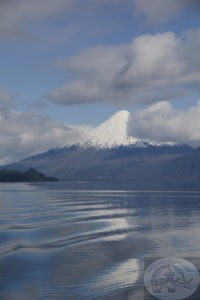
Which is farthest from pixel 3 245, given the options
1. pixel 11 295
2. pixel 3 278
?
pixel 11 295

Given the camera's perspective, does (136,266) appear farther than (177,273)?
Yes

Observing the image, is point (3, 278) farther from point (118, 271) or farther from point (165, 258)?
point (165, 258)

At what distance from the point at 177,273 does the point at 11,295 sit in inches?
608

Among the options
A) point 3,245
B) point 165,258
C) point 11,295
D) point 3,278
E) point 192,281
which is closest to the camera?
point 11,295

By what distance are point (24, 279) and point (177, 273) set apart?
14.3 m

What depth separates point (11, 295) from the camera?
40000 mm

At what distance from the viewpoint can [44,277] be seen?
4666cm

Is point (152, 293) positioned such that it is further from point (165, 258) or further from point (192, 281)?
point (165, 258)

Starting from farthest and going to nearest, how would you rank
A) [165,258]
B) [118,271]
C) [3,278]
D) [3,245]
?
[3,245] → [165,258] → [118,271] → [3,278]

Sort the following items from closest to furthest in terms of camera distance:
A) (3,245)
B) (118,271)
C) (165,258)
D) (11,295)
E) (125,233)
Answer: (11,295)
(118,271)
(165,258)
(3,245)
(125,233)

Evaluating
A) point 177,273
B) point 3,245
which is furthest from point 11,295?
point 3,245

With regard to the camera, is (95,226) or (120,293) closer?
(120,293)

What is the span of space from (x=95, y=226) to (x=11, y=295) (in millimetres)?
50272

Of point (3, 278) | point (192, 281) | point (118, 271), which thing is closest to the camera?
point (192, 281)
